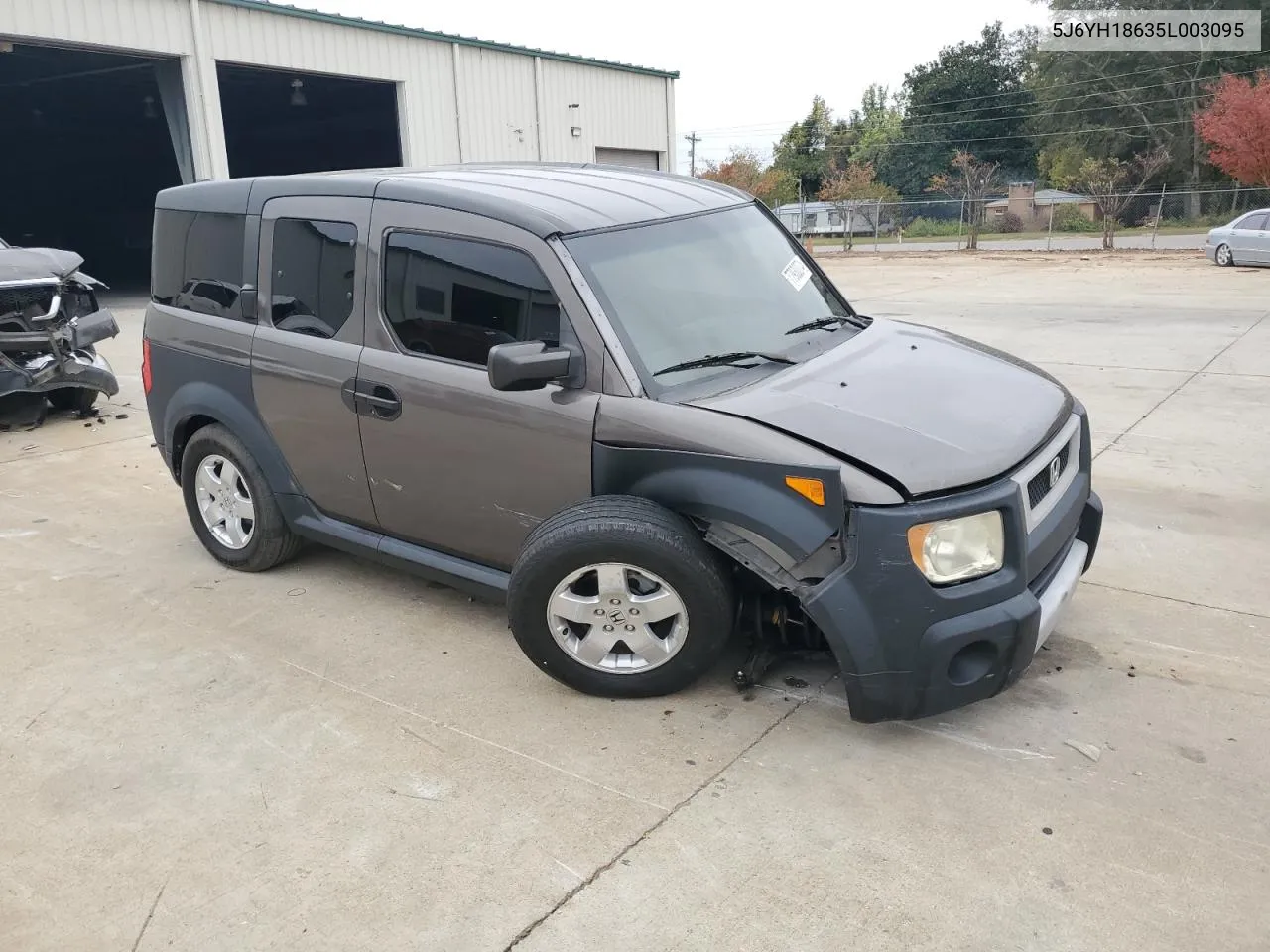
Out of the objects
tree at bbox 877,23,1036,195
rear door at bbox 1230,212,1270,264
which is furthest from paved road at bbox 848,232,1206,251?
tree at bbox 877,23,1036,195

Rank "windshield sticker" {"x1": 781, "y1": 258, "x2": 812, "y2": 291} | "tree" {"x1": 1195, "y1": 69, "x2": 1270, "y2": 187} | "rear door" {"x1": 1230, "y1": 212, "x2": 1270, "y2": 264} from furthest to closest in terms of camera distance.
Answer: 1. "tree" {"x1": 1195, "y1": 69, "x2": 1270, "y2": 187}
2. "rear door" {"x1": 1230, "y1": 212, "x2": 1270, "y2": 264}
3. "windshield sticker" {"x1": 781, "y1": 258, "x2": 812, "y2": 291}

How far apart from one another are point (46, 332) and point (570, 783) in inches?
278

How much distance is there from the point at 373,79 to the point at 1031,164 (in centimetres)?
5152

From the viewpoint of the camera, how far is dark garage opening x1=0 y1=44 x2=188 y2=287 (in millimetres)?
24719

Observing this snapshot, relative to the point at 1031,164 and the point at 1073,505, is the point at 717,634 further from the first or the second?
the point at 1031,164

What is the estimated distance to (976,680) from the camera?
321 cm

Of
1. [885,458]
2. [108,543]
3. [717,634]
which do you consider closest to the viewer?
[885,458]

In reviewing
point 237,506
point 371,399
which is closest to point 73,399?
point 237,506

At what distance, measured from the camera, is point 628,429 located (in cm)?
353

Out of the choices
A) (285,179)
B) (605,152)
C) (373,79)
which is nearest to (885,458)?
(285,179)

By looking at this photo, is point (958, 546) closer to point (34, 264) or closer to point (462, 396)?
point (462, 396)

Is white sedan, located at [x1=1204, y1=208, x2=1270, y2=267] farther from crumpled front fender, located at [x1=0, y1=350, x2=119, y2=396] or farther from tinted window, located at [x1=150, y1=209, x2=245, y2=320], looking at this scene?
tinted window, located at [x1=150, y1=209, x2=245, y2=320]

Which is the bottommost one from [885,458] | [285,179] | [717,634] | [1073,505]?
[717,634]

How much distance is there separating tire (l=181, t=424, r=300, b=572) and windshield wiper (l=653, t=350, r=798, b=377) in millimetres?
2219
